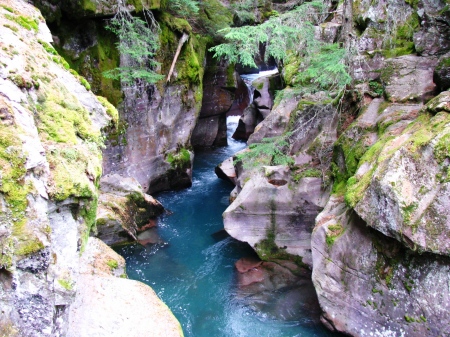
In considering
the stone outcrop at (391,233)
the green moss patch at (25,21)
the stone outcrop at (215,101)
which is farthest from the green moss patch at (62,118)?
the stone outcrop at (215,101)

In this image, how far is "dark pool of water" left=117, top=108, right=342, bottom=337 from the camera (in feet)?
29.7

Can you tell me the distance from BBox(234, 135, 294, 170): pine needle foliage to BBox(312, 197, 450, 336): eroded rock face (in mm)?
2348

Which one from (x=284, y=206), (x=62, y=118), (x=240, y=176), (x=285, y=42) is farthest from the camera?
(x=240, y=176)

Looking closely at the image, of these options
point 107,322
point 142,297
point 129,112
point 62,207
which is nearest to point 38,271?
point 62,207

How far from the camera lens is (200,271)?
11391mm

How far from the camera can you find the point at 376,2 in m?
12.5

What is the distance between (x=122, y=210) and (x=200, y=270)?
3.58 metres

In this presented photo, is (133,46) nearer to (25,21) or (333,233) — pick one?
(25,21)

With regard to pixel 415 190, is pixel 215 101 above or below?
below

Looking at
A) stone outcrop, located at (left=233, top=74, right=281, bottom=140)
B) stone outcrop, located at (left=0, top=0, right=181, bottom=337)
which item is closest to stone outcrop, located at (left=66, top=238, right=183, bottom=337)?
stone outcrop, located at (left=0, top=0, right=181, bottom=337)

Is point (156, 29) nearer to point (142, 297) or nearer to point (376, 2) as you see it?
point (376, 2)

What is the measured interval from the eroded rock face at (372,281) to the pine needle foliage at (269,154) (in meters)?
2.35

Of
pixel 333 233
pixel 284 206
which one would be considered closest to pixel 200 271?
pixel 284 206

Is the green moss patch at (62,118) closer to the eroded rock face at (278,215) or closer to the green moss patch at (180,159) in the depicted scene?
the eroded rock face at (278,215)
